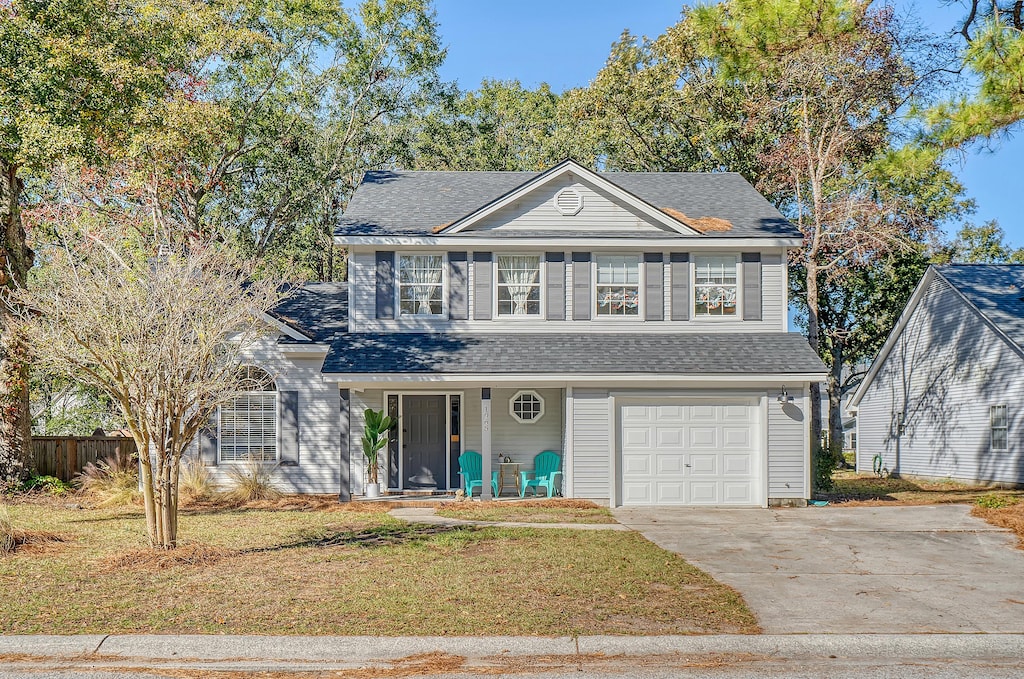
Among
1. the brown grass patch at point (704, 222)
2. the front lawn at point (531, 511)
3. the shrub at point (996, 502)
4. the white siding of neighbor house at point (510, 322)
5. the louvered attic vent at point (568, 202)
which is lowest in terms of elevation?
the shrub at point (996, 502)

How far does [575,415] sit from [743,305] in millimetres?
4549

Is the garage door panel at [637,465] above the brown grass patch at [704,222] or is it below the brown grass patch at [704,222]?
below

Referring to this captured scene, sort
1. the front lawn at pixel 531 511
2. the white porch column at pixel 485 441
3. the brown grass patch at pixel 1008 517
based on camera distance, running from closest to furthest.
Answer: the brown grass patch at pixel 1008 517
the front lawn at pixel 531 511
the white porch column at pixel 485 441

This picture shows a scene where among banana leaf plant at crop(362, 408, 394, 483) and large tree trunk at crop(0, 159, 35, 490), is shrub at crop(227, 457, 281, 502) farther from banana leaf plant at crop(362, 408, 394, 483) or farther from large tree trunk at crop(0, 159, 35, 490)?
large tree trunk at crop(0, 159, 35, 490)

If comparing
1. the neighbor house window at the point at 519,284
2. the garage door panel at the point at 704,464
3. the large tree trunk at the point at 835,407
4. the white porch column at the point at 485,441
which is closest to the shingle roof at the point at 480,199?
the neighbor house window at the point at 519,284

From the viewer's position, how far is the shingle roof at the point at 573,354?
17828 millimetres

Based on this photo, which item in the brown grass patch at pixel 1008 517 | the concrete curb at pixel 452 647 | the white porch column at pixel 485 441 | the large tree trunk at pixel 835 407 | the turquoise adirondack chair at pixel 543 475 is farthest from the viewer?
the large tree trunk at pixel 835 407

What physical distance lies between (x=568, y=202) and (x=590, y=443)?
5280 millimetres

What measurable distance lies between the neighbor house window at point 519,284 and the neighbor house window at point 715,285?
336 centimetres

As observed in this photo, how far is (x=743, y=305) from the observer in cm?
1950

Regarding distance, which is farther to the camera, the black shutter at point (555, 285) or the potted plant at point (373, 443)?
the black shutter at point (555, 285)

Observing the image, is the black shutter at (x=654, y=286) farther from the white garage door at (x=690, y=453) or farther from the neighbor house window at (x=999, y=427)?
the neighbor house window at (x=999, y=427)

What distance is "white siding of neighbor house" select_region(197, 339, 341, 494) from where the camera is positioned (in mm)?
19516

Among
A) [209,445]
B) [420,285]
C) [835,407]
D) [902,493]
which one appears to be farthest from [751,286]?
[835,407]
